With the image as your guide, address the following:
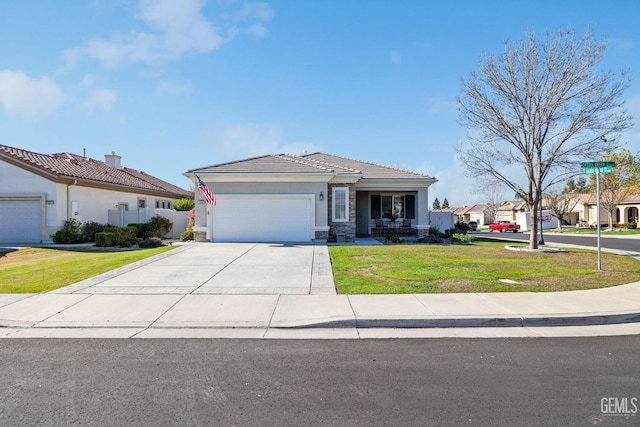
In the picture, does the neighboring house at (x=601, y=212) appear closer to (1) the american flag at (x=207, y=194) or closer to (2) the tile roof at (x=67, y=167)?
(1) the american flag at (x=207, y=194)

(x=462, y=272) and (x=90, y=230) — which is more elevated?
(x=90, y=230)

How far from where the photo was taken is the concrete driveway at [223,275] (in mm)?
8812

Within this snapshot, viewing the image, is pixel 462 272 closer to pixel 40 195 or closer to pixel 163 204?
pixel 40 195

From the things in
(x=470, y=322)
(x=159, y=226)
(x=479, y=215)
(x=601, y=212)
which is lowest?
(x=470, y=322)

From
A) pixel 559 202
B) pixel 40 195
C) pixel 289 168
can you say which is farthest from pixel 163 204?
pixel 559 202

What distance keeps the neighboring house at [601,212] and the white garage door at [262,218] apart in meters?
46.2

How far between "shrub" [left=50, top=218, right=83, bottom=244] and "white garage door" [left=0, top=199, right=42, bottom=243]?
1.27 meters

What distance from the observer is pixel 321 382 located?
14.3 ft

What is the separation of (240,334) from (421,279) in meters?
5.24

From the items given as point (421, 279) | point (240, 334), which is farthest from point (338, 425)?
point (421, 279)

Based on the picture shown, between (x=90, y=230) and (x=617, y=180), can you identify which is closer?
(x=90, y=230)
